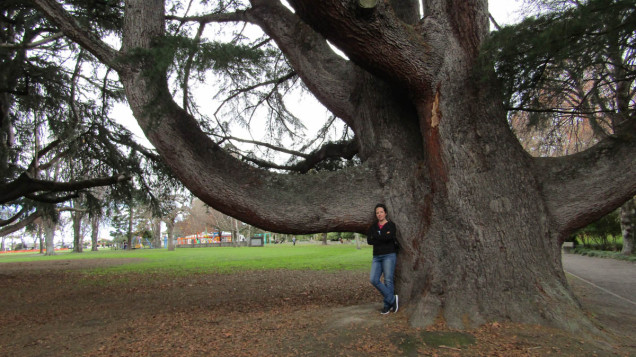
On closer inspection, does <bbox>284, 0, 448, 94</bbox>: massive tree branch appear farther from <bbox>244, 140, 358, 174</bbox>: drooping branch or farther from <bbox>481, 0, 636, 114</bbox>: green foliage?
<bbox>244, 140, 358, 174</bbox>: drooping branch

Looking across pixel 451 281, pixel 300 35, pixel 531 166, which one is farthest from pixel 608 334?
pixel 300 35

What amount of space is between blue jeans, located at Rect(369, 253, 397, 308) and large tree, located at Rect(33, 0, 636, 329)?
18 cm

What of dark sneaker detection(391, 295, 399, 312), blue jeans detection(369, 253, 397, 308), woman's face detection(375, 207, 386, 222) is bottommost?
dark sneaker detection(391, 295, 399, 312)

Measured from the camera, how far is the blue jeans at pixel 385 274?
15.6 ft

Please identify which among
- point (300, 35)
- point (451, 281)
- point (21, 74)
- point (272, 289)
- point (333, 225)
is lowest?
point (272, 289)

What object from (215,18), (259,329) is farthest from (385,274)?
(215,18)

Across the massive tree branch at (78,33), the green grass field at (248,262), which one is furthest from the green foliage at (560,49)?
the green grass field at (248,262)

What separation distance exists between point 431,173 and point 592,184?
1.83 meters

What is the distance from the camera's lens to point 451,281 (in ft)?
14.3

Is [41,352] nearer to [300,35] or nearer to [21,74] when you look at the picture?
[300,35]

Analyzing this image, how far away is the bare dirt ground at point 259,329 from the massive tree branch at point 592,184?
49.2 inches

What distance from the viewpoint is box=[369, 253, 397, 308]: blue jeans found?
15.6 feet

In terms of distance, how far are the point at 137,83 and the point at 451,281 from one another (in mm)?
4477

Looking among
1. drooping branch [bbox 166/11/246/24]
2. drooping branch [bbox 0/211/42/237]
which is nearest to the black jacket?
drooping branch [bbox 166/11/246/24]
